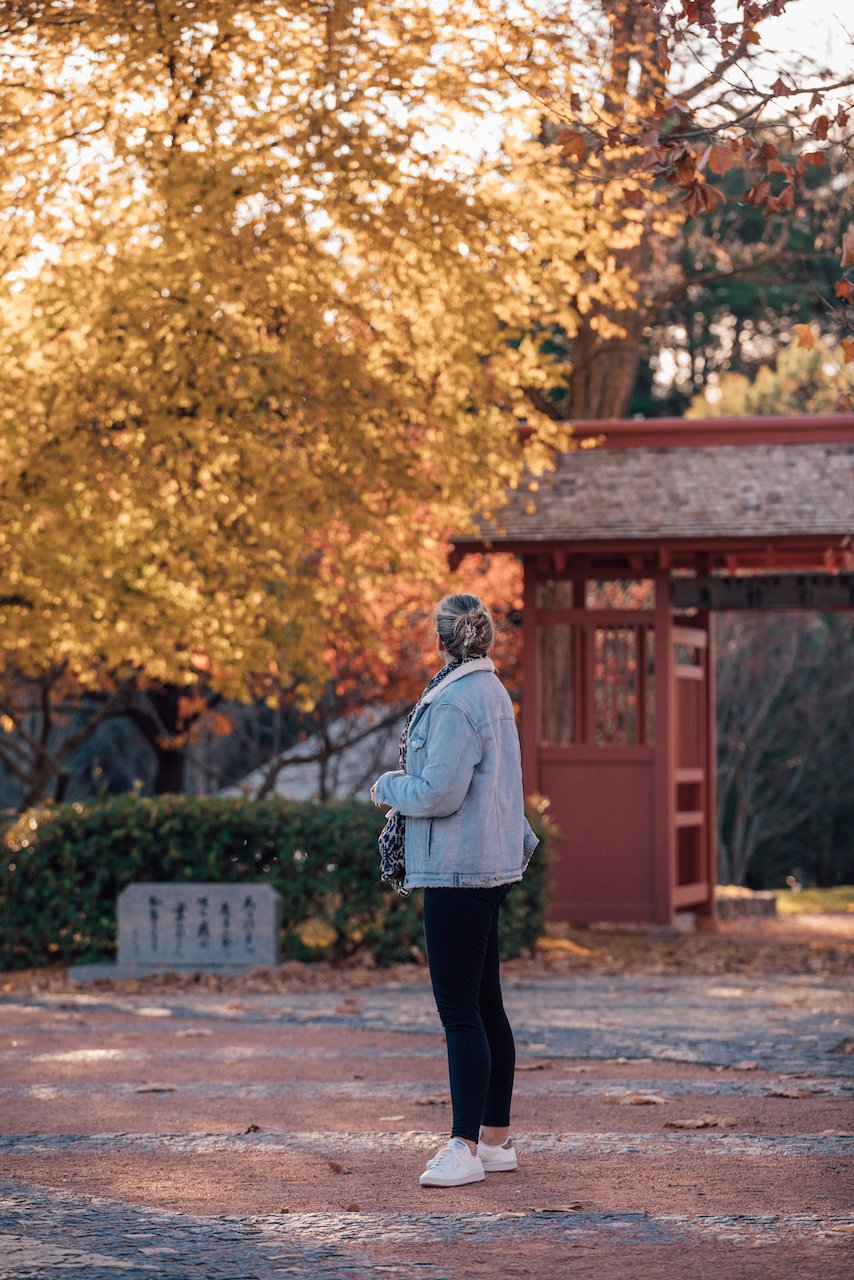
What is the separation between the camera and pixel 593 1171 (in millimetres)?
5652

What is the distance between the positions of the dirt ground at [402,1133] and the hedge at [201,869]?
0.85 meters

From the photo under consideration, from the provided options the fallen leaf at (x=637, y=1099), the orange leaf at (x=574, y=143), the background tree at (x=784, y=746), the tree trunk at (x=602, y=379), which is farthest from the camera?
the background tree at (x=784, y=746)

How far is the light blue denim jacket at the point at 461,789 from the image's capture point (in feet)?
17.8

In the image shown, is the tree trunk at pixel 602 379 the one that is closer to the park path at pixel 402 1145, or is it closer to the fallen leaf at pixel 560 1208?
the park path at pixel 402 1145

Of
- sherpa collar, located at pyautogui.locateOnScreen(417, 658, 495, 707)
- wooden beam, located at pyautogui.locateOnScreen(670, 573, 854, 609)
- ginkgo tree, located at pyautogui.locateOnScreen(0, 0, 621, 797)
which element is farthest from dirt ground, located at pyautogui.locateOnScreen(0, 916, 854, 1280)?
wooden beam, located at pyautogui.locateOnScreen(670, 573, 854, 609)

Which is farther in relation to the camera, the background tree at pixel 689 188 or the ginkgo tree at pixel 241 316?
the ginkgo tree at pixel 241 316

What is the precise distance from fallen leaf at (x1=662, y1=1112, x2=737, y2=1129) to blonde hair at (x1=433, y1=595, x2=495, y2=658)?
81.7 inches

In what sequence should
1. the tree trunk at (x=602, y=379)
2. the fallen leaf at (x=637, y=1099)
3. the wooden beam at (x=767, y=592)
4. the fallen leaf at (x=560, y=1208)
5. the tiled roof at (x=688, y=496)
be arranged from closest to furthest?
the fallen leaf at (x=560, y=1208) < the fallen leaf at (x=637, y=1099) < the tiled roof at (x=688, y=496) < the wooden beam at (x=767, y=592) < the tree trunk at (x=602, y=379)

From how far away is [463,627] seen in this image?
5621 millimetres

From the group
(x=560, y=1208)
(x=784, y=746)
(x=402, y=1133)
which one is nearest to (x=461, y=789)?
(x=560, y=1208)

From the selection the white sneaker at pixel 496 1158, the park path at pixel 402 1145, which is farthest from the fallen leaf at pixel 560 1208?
the white sneaker at pixel 496 1158

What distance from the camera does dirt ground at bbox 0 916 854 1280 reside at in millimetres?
4641

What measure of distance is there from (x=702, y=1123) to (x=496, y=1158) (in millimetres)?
1179

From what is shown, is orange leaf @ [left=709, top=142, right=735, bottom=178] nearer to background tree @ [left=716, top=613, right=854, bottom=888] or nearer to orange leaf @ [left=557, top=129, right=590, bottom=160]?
orange leaf @ [left=557, top=129, right=590, bottom=160]
